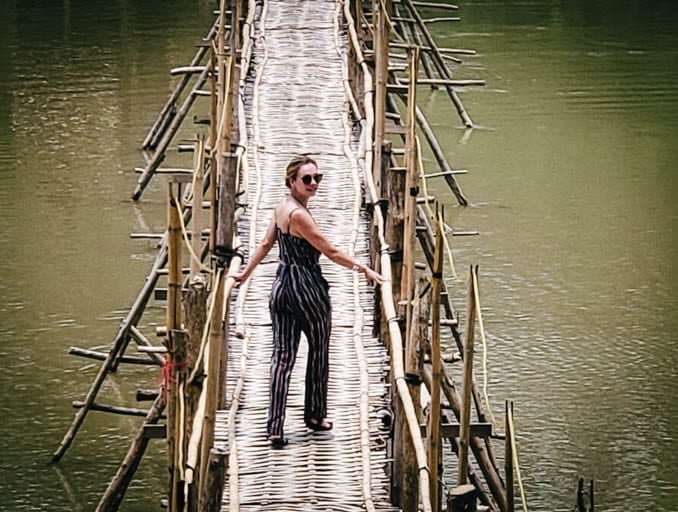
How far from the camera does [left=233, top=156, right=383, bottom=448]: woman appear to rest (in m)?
5.19

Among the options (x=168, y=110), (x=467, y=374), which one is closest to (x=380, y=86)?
(x=467, y=374)

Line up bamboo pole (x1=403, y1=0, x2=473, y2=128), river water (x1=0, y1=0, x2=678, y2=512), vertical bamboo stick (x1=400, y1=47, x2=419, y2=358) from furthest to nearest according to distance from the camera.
Result: bamboo pole (x1=403, y1=0, x2=473, y2=128), river water (x1=0, y1=0, x2=678, y2=512), vertical bamboo stick (x1=400, y1=47, x2=419, y2=358)

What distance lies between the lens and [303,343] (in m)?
6.13

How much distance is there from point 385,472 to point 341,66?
391 centimetres

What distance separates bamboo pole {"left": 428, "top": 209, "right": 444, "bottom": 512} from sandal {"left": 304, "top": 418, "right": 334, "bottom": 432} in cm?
66

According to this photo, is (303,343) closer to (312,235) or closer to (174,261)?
(312,235)

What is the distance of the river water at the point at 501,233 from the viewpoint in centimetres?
761

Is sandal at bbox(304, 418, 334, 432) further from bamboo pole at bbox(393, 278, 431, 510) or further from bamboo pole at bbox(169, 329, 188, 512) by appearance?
bamboo pole at bbox(169, 329, 188, 512)

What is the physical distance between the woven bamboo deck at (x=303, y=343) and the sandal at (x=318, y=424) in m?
0.03

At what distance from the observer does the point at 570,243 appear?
10.4m

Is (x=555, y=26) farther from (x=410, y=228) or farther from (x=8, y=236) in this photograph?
(x=410, y=228)

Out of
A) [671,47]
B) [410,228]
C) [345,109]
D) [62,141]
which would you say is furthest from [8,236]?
[671,47]

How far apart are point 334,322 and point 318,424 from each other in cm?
83

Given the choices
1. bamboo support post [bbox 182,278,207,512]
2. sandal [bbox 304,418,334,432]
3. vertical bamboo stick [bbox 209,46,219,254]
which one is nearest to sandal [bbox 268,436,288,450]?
sandal [bbox 304,418,334,432]
